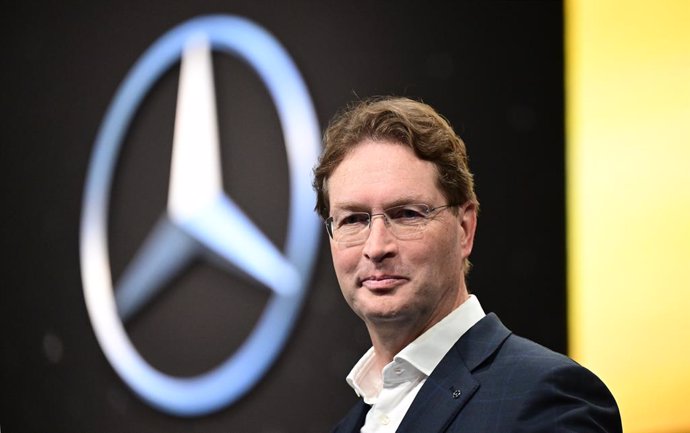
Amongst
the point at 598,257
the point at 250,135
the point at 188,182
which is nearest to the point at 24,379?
the point at 188,182

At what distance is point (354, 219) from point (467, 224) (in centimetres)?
27

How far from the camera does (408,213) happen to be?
2.06m

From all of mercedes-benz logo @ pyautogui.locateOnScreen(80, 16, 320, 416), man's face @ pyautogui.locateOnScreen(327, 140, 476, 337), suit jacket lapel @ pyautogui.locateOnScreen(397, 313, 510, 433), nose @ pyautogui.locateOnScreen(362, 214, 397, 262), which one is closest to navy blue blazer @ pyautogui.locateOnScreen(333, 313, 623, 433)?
suit jacket lapel @ pyautogui.locateOnScreen(397, 313, 510, 433)

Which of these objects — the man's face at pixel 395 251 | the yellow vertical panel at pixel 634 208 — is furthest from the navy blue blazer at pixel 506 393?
the yellow vertical panel at pixel 634 208

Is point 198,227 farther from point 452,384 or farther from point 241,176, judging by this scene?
point 452,384

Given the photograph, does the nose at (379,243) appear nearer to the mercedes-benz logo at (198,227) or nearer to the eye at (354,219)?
the eye at (354,219)

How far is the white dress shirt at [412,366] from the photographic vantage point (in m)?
2.04

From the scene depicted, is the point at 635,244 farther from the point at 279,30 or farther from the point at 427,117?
the point at 427,117

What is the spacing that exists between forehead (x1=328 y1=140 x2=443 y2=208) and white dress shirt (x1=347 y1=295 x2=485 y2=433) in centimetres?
25

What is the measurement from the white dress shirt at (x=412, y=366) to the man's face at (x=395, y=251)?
0.03 metres

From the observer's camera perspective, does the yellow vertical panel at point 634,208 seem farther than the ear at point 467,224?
Yes

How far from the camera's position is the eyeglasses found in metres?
2.04

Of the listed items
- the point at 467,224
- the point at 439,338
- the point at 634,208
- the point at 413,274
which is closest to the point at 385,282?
the point at 413,274

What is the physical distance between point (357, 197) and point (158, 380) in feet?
6.34
